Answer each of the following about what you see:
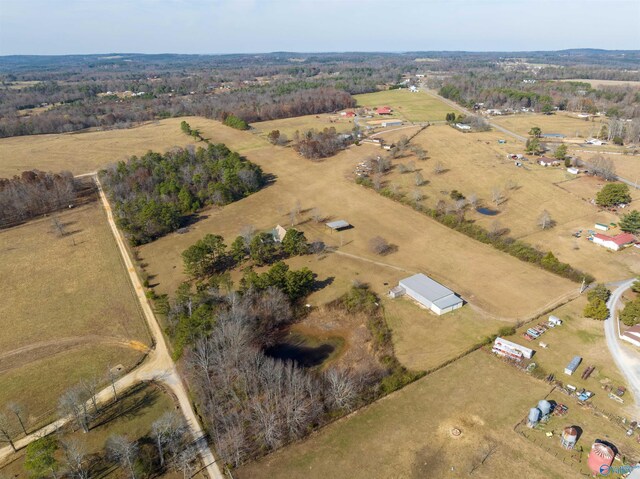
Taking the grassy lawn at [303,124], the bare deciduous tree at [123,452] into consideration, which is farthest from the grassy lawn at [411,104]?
the bare deciduous tree at [123,452]

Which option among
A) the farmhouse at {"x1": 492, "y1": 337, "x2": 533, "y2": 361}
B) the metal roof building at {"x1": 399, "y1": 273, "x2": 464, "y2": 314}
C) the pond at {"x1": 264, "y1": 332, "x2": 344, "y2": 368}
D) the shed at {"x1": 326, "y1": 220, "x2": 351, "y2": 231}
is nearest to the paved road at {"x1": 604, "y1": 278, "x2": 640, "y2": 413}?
the farmhouse at {"x1": 492, "y1": 337, "x2": 533, "y2": 361}

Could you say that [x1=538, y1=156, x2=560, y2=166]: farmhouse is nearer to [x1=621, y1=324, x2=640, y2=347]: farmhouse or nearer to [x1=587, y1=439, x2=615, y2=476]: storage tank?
[x1=621, y1=324, x2=640, y2=347]: farmhouse

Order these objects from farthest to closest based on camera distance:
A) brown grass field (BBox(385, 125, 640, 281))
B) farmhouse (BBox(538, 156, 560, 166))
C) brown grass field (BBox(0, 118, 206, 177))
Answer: brown grass field (BBox(0, 118, 206, 177)), farmhouse (BBox(538, 156, 560, 166)), brown grass field (BBox(385, 125, 640, 281))

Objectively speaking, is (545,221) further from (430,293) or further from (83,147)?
(83,147)

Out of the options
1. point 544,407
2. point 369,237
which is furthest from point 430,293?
point 369,237

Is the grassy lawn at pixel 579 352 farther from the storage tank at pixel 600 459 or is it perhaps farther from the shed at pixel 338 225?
the shed at pixel 338 225
